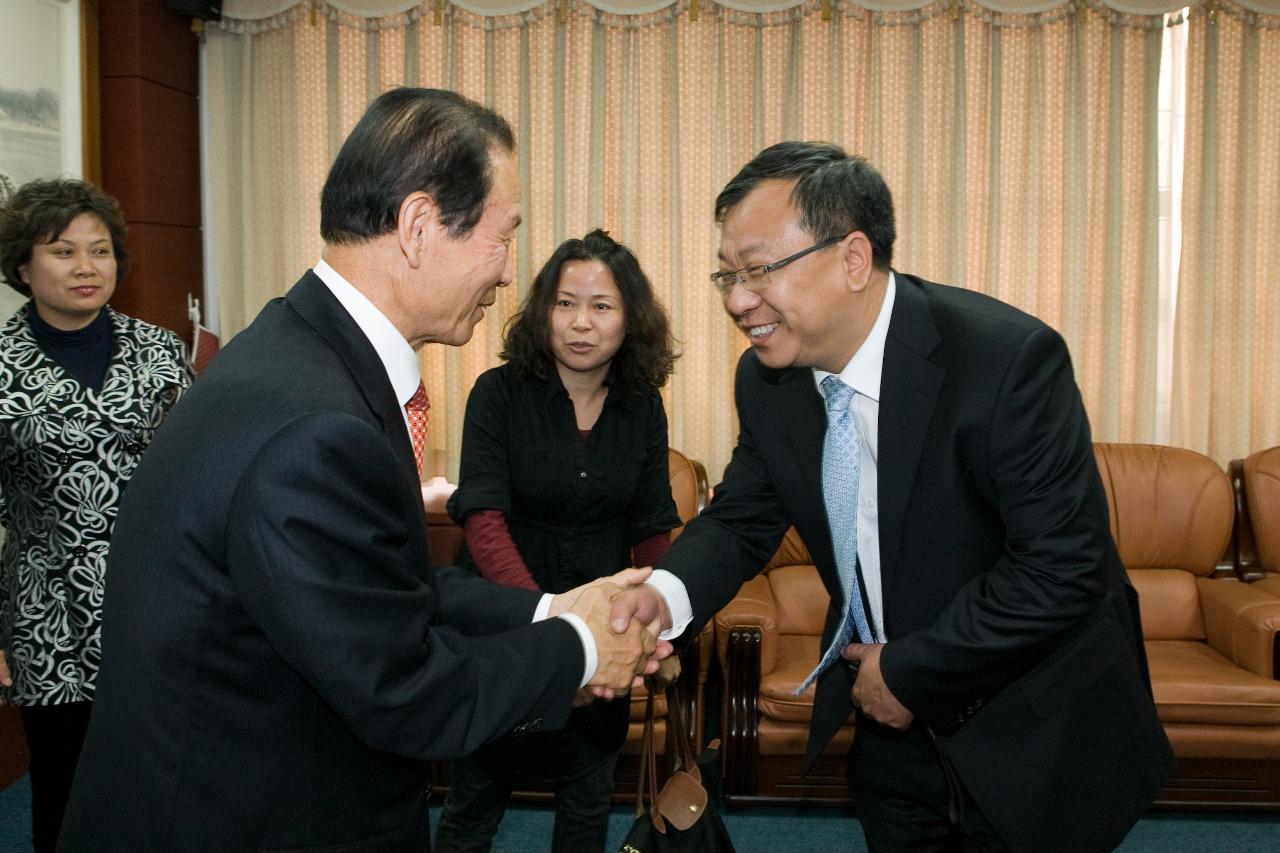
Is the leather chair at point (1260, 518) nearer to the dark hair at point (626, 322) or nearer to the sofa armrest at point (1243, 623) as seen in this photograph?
the sofa armrest at point (1243, 623)

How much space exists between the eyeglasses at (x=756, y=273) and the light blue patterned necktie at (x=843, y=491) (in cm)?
22

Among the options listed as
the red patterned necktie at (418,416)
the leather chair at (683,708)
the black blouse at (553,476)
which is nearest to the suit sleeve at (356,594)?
the red patterned necktie at (418,416)

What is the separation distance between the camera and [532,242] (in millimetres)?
4562

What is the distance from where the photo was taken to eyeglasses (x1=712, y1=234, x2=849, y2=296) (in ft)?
5.72

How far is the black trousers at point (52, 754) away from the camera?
245 cm

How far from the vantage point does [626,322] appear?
2.72m

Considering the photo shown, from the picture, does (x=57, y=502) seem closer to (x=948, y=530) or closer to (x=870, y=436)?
(x=870, y=436)

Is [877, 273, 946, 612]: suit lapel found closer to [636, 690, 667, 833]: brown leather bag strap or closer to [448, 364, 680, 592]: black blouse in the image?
[636, 690, 667, 833]: brown leather bag strap

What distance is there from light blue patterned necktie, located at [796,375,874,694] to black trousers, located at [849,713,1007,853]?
0.18m

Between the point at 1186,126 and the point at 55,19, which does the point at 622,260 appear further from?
the point at 1186,126

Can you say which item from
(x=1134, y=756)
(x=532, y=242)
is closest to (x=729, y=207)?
(x=1134, y=756)

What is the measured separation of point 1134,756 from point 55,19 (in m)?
4.06

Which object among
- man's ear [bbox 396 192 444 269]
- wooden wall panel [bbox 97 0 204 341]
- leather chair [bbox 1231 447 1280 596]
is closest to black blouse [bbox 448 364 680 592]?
man's ear [bbox 396 192 444 269]

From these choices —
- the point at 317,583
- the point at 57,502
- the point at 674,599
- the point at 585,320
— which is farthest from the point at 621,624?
the point at 57,502
